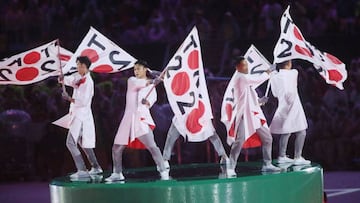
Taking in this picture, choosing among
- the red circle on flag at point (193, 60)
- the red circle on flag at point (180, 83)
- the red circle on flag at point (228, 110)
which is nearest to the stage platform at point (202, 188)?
the red circle on flag at point (228, 110)

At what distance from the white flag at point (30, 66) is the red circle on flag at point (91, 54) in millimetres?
332

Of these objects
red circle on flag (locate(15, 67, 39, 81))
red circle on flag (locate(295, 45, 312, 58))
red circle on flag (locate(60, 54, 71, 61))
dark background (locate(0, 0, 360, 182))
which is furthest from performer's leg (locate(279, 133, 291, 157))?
dark background (locate(0, 0, 360, 182))

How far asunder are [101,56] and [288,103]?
2151 mm

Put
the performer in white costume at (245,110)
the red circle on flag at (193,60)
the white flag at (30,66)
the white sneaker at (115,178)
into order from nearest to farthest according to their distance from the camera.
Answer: the white sneaker at (115,178) < the performer in white costume at (245,110) < the red circle on flag at (193,60) < the white flag at (30,66)

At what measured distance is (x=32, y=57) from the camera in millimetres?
9273

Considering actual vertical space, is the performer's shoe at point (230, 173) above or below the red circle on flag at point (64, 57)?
below

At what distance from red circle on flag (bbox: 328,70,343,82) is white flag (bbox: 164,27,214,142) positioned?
1587mm

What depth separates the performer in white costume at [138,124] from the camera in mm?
8492

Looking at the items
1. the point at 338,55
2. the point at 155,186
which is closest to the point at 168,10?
the point at 338,55

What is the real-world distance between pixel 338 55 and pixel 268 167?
682 centimetres

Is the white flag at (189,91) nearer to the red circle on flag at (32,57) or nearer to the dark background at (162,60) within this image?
the red circle on flag at (32,57)

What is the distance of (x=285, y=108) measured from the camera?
364 inches

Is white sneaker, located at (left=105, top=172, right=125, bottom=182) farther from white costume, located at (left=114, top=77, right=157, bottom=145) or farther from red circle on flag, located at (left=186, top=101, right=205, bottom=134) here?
red circle on flag, located at (left=186, top=101, right=205, bottom=134)

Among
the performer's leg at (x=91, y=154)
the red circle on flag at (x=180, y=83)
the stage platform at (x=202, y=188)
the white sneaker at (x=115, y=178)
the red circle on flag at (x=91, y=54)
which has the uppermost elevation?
the red circle on flag at (x=91, y=54)
